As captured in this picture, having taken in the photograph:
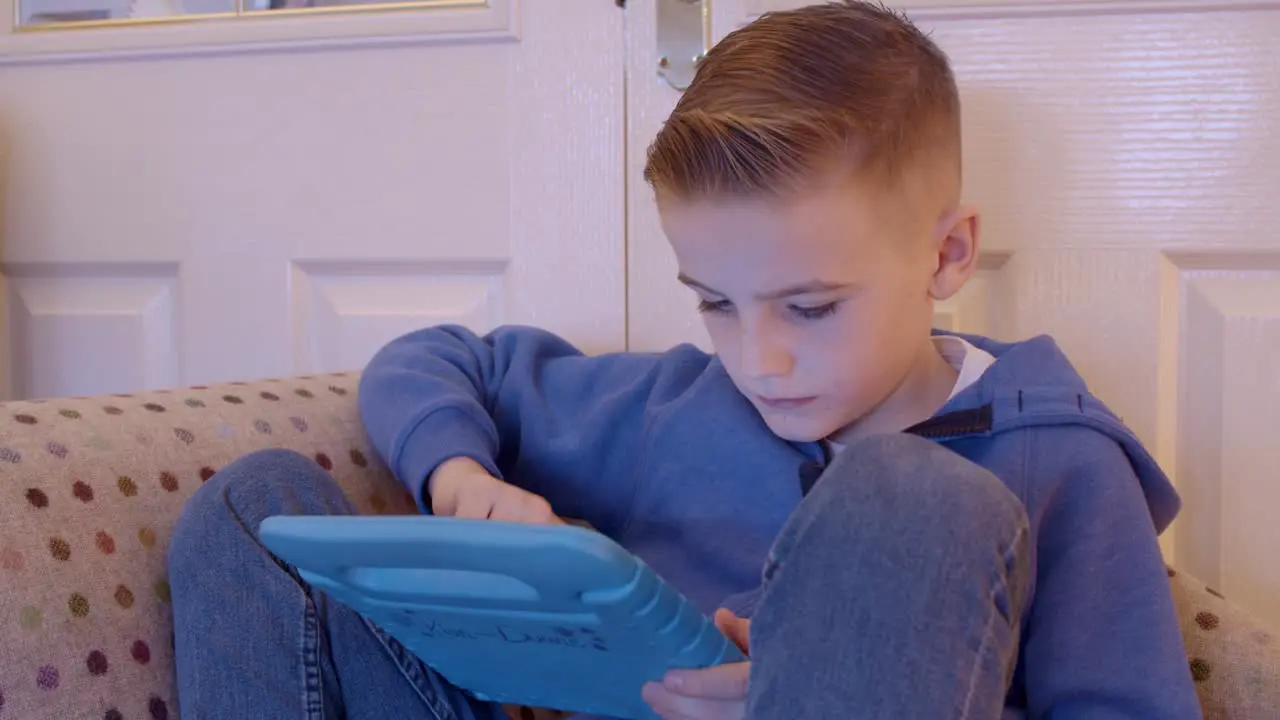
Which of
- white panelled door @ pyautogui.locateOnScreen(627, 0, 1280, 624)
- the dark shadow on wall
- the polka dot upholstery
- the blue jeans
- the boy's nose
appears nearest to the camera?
the blue jeans

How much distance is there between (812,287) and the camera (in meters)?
0.69

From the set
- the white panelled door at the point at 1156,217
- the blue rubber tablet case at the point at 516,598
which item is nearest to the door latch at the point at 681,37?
the white panelled door at the point at 1156,217

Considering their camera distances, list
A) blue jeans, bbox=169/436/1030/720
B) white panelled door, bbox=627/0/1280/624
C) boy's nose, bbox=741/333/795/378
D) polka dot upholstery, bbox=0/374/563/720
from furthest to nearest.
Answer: white panelled door, bbox=627/0/1280/624
boy's nose, bbox=741/333/795/378
polka dot upholstery, bbox=0/374/563/720
blue jeans, bbox=169/436/1030/720

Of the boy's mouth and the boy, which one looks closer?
the boy

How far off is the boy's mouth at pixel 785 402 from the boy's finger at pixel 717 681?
0.74 ft

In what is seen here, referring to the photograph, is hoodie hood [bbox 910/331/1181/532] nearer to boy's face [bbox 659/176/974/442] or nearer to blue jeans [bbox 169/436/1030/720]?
boy's face [bbox 659/176/974/442]

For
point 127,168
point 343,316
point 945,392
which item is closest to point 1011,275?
point 945,392

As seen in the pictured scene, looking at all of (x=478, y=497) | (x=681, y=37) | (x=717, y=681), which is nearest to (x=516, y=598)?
(x=717, y=681)

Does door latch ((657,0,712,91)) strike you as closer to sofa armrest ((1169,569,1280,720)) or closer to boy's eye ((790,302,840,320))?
boy's eye ((790,302,840,320))

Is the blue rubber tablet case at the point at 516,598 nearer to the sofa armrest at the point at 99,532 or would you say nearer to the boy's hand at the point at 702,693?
the boy's hand at the point at 702,693

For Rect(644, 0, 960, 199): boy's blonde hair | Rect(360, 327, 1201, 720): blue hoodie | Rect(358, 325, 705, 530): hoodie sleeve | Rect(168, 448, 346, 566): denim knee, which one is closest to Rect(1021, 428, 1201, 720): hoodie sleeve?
Rect(360, 327, 1201, 720): blue hoodie

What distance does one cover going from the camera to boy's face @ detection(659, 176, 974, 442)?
691mm

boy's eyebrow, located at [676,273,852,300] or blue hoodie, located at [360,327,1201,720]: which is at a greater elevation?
boy's eyebrow, located at [676,273,852,300]

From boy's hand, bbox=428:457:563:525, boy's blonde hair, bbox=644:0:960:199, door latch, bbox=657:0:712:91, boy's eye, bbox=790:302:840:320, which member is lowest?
boy's hand, bbox=428:457:563:525
